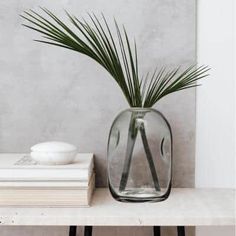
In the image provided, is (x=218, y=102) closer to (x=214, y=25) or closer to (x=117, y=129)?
(x=214, y=25)

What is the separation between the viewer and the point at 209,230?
4.41 ft

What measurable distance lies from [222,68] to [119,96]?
0.99 feet

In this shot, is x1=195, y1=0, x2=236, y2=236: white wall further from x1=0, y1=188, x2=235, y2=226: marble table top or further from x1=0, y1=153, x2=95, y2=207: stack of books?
x1=0, y1=153, x2=95, y2=207: stack of books

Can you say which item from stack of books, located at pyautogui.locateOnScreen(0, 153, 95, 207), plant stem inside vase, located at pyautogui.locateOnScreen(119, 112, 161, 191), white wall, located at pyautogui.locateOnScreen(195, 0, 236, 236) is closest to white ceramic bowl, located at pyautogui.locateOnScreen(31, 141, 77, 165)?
stack of books, located at pyautogui.locateOnScreen(0, 153, 95, 207)

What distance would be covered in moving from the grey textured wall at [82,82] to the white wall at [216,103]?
0.09 feet

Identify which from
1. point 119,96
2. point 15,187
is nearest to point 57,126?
point 119,96

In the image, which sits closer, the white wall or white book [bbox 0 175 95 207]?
white book [bbox 0 175 95 207]

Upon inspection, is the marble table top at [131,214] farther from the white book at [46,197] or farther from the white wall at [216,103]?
the white wall at [216,103]

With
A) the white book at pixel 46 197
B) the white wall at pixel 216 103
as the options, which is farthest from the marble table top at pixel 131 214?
the white wall at pixel 216 103

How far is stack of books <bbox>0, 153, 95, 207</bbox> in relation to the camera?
1.07 metres

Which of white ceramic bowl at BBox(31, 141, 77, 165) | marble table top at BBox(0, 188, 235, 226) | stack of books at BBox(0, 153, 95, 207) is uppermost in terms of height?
white ceramic bowl at BBox(31, 141, 77, 165)

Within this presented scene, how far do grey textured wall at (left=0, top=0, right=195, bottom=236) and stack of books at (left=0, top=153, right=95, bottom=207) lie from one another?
0.26 meters

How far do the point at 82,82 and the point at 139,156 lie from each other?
0.30 metres

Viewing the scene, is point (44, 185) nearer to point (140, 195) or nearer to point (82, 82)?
point (140, 195)
